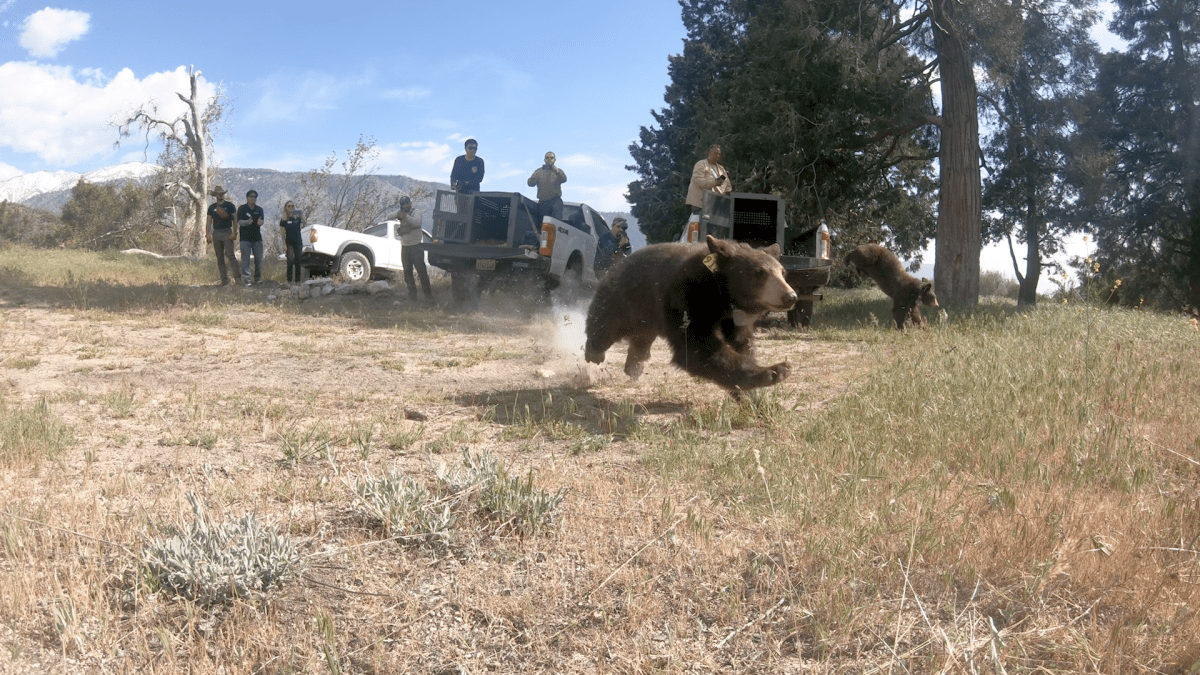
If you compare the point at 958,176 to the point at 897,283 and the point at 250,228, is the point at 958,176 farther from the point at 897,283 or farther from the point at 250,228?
the point at 250,228

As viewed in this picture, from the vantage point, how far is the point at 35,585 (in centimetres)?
285

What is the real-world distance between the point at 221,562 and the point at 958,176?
1524cm

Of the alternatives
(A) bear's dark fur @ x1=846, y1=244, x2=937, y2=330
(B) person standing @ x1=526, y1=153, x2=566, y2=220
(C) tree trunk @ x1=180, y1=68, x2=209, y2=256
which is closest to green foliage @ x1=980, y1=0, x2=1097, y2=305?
(A) bear's dark fur @ x1=846, y1=244, x2=937, y2=330

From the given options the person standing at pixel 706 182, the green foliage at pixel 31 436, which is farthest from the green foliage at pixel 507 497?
the person standing at pixel 706 182

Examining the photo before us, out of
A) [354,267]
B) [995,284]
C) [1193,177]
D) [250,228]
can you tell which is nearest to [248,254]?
[250,228]

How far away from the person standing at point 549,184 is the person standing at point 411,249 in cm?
266

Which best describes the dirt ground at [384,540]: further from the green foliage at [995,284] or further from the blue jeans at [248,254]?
the green foliage at [995,284]

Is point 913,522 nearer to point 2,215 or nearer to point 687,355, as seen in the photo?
point 687,355

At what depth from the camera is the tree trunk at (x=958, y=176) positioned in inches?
587

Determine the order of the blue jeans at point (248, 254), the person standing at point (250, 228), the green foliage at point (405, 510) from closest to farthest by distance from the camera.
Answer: the green foliage at point (405, 510) < the person standing at point (250, 228) < the blue jeans at point (248, 254)

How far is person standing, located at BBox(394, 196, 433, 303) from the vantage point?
16.0 m

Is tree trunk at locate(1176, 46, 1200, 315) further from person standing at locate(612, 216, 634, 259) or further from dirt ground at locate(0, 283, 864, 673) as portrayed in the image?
dirt ground at locate(0, 283, 864, 673)

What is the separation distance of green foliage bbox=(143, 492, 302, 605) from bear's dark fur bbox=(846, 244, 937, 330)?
10094 millimetres

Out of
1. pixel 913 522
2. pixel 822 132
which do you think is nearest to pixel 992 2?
pixel 822 132
